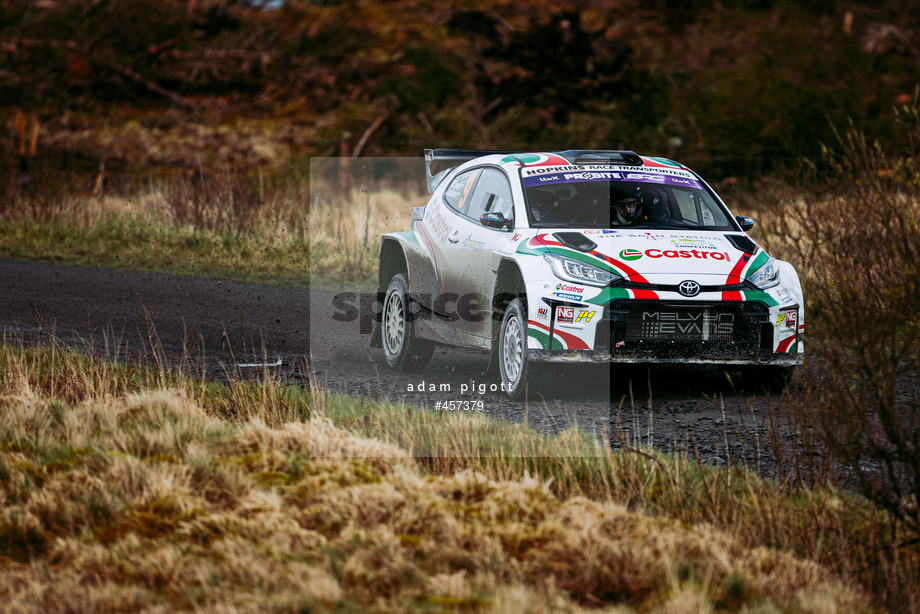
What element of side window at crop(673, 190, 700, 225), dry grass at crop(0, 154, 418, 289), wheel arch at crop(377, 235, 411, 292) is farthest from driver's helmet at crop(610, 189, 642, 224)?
dry grass at crop(0, 154, 418, 289)

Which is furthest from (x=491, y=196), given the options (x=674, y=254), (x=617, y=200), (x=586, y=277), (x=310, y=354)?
(x=310, y=354)

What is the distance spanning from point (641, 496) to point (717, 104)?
74.1 ft

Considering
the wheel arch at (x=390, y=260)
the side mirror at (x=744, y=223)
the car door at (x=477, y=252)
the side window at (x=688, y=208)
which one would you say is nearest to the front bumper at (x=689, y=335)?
the car door at (x=477, y=252)

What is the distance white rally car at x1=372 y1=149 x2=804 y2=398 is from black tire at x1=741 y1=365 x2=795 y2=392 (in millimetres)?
13

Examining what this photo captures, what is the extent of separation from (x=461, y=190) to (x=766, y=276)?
2796mm

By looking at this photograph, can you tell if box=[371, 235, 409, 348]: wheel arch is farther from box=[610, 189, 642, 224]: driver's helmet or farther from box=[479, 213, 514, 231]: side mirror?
Answer: box=[610, 189, 642, 224]: driver's helmet

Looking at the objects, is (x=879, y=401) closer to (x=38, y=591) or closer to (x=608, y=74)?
(x=38, y=591)

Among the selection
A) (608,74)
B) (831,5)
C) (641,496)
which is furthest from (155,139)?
(641,496)

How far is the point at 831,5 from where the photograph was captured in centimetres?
5859

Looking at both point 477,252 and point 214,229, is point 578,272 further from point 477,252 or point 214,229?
point 214,229

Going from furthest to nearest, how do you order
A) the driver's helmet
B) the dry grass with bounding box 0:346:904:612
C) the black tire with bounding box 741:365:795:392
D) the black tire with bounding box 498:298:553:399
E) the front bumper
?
the driver's helmet
the black tire with bounding box 741:365:795:392
the black tire with bounding box 498:298:553:399
the front bumper
the dry grass with bounding box 0:346:904:612

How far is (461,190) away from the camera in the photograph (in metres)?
9.80

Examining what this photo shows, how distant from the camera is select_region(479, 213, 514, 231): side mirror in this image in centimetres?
854

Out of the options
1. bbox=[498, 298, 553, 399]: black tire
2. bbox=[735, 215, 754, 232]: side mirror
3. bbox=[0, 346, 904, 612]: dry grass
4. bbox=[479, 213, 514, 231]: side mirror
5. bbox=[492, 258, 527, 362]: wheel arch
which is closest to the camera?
bbox=[0, 346, 904, 612]: dry grass
